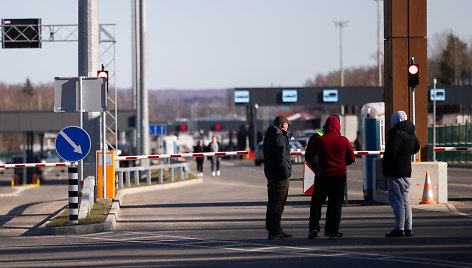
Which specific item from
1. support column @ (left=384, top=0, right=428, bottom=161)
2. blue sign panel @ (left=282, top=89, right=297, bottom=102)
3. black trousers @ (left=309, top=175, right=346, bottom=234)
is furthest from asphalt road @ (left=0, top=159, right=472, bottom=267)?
blue sign panel @ (left=282, top=89, right=297, bottom=102)

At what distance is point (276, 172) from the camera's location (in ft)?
45.3

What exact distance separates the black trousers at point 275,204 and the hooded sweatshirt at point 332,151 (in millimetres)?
650

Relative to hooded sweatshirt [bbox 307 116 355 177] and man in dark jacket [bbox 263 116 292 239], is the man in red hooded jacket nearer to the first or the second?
hooded sweatshirt [bbox 307 116 355 177]

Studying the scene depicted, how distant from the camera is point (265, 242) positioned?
13336 millimetres

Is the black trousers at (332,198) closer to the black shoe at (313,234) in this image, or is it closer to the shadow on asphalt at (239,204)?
the black shoe at (313,234)

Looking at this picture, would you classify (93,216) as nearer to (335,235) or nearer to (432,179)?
(335,235)

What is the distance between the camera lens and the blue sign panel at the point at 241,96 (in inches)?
2532

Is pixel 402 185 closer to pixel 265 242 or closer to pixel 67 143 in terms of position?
pixel 265 242

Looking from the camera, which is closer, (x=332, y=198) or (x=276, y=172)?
(x=332, y=198)

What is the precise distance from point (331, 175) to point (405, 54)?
→ 8.17 m

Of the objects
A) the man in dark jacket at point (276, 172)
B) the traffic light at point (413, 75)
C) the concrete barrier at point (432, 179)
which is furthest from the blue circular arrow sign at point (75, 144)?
the traffic light at point (413, 75)

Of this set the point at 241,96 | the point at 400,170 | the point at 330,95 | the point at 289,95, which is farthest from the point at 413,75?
the point at 330,95

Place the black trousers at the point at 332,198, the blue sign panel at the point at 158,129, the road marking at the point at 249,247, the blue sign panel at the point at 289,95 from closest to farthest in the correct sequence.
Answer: the road marking at the point at 249,247 < the black trousers at the point at 332,198 < the blue sign panel at the point at 158,129 < the blue sign panel at the point at 289,95

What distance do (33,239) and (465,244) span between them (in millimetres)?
6692
